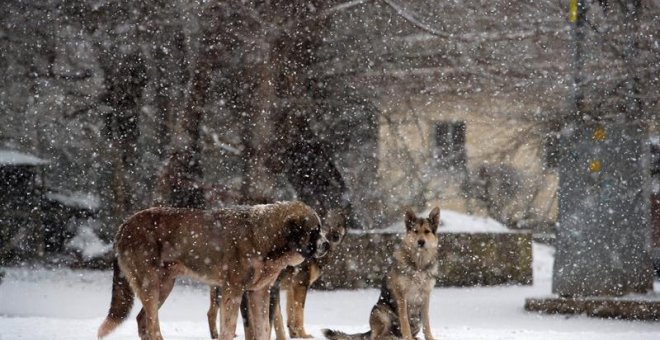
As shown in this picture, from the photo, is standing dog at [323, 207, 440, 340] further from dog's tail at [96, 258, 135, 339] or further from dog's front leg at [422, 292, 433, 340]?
dog's tail at [96, 258, 135, 339]

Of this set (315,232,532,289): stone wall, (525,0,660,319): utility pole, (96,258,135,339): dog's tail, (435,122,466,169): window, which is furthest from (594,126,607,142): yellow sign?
(435,122,466,169): window

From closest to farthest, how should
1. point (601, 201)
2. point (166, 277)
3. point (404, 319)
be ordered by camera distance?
1. point (166, 277)
2. point (404, 319)
3. point (601, 201)

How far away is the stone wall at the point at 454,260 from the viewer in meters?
18.8

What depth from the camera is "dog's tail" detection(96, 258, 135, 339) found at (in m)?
9.47

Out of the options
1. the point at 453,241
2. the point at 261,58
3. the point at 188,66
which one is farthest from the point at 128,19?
the point at 453,241

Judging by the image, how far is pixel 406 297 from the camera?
35.4 ft

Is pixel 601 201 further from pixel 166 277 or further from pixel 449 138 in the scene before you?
pixel 449 138

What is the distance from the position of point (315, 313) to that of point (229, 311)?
752 centimetres

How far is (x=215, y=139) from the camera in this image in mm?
21844

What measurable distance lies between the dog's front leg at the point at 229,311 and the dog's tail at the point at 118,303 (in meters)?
1.00

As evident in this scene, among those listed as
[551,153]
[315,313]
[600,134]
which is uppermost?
Answer: [551,153]

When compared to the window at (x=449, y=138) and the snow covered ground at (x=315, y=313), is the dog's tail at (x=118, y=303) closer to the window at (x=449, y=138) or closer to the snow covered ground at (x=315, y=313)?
the snow covered ground at (x=315, y=313)

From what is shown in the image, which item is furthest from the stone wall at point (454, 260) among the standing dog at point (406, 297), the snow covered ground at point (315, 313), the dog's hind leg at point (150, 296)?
the dog's hind leg at point (150, 296)

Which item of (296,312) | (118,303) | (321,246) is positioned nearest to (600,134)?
(296,312)
